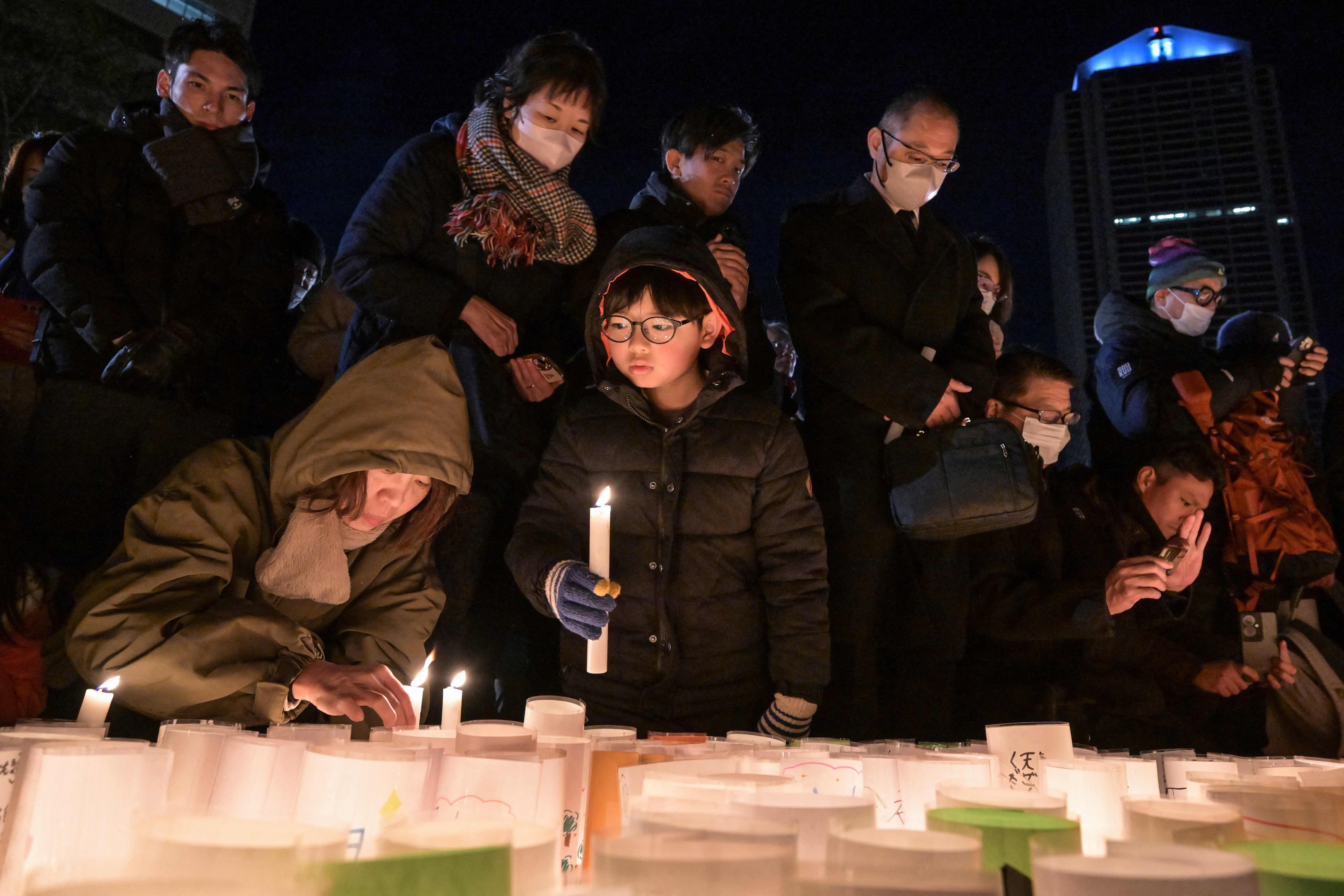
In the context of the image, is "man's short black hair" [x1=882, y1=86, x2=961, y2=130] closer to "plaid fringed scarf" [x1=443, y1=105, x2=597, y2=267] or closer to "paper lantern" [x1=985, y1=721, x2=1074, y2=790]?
"plaid fringed scarf" [x1=443, y1=105, x2=597, y2=267]

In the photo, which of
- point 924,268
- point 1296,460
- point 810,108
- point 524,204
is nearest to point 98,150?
point 524,204

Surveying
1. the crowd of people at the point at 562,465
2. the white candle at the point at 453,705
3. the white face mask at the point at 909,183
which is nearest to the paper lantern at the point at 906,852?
the white candle at the point at 453,705

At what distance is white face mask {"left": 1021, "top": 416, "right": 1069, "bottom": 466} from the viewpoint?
3674 mm

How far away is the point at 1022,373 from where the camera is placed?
3764mm

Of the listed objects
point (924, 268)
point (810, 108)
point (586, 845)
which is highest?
point (810, 108)

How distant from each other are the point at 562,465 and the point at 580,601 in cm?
72

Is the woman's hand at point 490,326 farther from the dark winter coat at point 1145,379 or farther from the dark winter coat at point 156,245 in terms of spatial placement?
the dark winter coat at point 1145,379

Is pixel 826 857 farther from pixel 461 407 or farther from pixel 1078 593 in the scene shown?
pixel 1078 593

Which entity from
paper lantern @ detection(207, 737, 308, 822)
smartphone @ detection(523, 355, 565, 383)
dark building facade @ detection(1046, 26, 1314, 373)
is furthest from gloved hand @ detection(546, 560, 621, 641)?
dark building facade @ detection(1046, 26, 1314, 373)

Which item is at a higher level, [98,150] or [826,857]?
[98,150]

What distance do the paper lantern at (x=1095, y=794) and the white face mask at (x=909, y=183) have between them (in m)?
2.53

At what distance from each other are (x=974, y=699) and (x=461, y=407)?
2250mm

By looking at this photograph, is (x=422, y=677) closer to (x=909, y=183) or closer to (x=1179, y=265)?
(x=909, y=183)

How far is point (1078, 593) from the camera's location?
10.8ft
